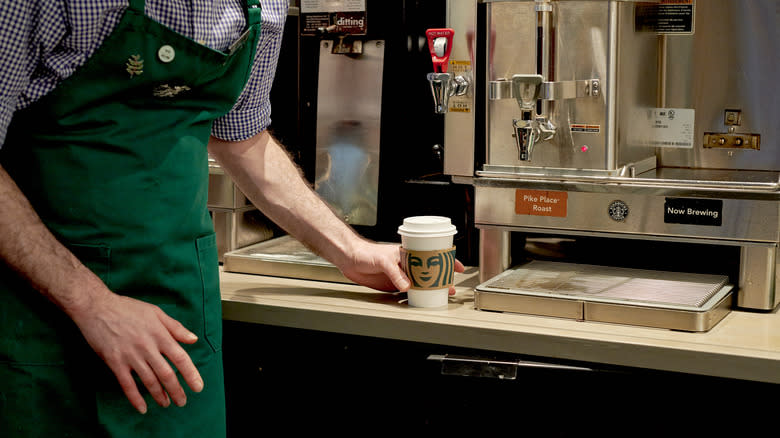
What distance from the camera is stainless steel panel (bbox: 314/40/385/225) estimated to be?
215 centimetres

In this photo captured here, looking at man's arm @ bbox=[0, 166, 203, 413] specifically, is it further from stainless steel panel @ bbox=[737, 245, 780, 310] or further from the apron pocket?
stainless steel panel @ bbox=[737, 245, 780, 310]

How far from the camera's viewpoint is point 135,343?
3.94 ft

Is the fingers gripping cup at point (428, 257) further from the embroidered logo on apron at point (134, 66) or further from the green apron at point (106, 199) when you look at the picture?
the embroidered logo on apron at point (134, 66)

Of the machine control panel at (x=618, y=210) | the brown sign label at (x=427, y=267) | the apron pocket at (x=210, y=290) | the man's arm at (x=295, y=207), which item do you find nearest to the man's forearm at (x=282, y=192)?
the man's arm at (x=295, y=207)

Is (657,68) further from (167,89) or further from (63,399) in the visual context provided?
(63,399)

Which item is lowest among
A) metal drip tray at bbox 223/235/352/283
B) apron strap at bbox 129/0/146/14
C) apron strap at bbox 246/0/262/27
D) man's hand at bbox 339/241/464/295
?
metal drip tray at bbox 223/235/352/283

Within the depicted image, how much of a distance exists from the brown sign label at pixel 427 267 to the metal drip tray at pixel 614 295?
0.23ft

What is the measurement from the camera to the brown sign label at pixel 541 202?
1.77 metres

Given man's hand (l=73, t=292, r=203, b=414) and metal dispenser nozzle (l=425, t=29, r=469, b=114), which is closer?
man's hand (l=73, t=292, r=203, b=414)

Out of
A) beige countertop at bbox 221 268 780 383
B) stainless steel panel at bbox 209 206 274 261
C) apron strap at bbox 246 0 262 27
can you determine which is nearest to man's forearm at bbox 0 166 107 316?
apron strap at bbox 246 0 262 27

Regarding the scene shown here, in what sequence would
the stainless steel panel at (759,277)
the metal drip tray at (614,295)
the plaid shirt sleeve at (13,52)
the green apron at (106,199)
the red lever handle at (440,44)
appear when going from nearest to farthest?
the plaid shirt sleeve at (13,52) < the green apron at (106,199) < the metal drip tray at (614,295) < the stainless steel panel at (759,277) < the red lever handle at (440,44)

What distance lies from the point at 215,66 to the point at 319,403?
744 mm

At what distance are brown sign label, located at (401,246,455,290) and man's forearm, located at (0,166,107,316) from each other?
2.07ft

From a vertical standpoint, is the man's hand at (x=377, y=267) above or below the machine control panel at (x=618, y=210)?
below
